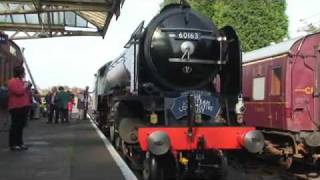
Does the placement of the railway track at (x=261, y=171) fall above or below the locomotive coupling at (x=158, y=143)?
below

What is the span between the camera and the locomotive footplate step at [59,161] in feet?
36.5

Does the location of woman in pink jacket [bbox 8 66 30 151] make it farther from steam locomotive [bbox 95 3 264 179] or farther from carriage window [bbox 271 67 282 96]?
carriage window [bbox 271 67 282 96]

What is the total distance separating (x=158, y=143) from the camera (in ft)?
35.0

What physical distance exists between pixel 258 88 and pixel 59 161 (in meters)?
6.46

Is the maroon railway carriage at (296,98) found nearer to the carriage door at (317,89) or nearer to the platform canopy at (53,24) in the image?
the carriage door at (317,89)

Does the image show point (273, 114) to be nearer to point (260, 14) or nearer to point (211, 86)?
point (211, 86)

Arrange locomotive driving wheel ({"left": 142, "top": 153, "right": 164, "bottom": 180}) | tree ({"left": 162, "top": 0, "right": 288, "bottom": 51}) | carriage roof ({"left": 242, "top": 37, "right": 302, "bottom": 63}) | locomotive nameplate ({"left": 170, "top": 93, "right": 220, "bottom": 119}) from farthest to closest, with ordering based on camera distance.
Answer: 1. tree ({"left": 162, "top": 0, "right": 288, "bottom": 51})
2. carriage roof ({"left": 242, "top": 37, "right": 302, "bottom": 63})
3. locomotive nameplate ({"left": 170, "top": 93, "right": 220, "bottom": 119})
4. locomotive driving wheel ({"left": 142, "top": 153, "right": 164, "bottom": 180})

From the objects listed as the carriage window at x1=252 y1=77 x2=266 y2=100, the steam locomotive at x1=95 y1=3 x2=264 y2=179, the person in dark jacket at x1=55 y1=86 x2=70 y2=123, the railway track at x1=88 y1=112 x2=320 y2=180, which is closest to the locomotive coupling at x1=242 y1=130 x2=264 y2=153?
the steam locomotive at x1=95 y1=3 x2=264 y2=179

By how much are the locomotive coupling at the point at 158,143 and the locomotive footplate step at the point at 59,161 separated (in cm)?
78

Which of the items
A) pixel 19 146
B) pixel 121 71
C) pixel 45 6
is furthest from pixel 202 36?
pixel 45 6

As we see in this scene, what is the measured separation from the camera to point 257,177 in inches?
564

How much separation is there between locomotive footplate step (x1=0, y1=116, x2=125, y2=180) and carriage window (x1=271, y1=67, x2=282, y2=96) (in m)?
4.29

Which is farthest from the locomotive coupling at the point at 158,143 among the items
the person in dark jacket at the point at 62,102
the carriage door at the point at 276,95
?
the person in dark jacket at the point at 62,102

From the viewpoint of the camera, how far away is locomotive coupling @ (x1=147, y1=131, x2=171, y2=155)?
34.9 feet
